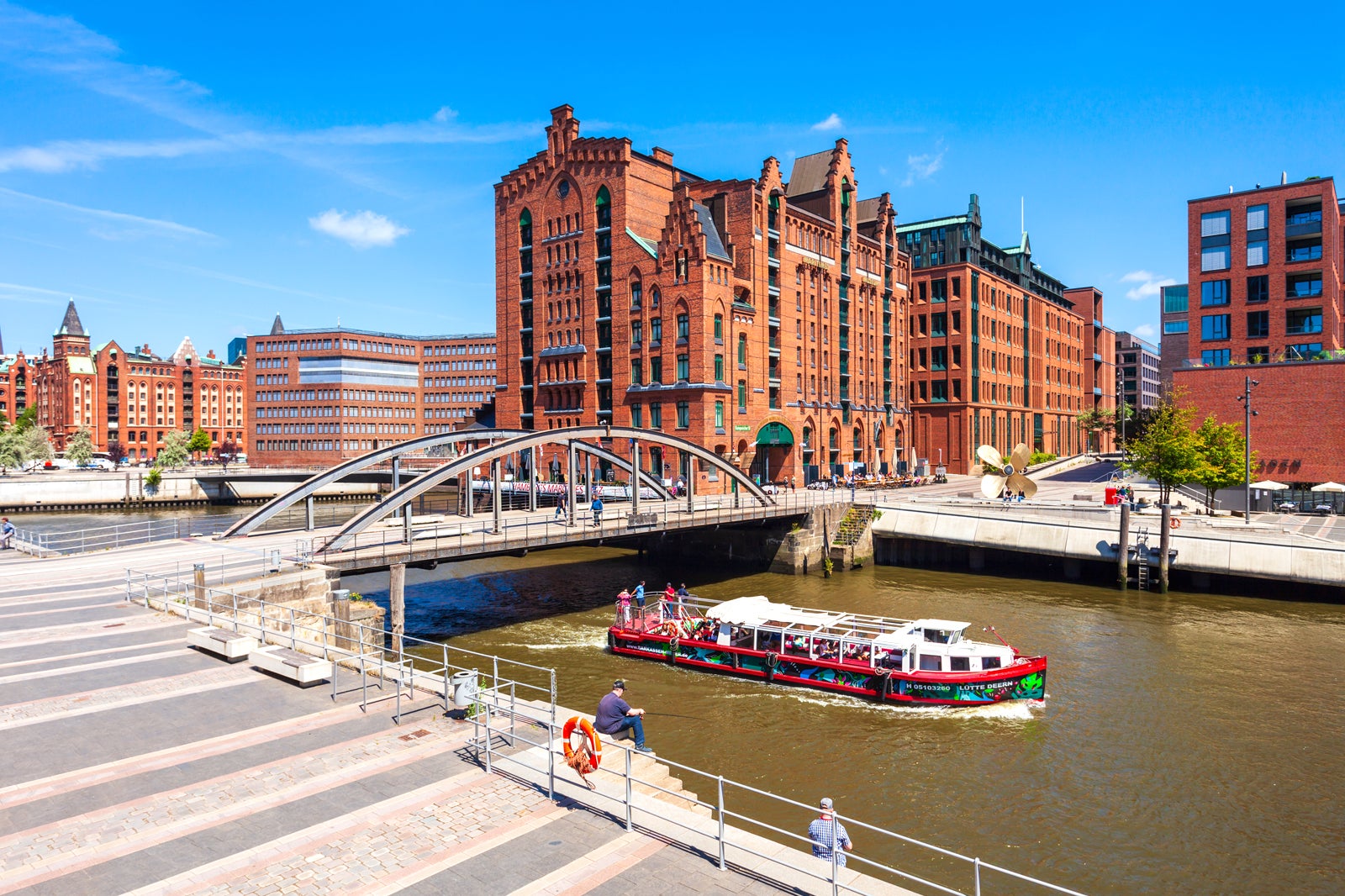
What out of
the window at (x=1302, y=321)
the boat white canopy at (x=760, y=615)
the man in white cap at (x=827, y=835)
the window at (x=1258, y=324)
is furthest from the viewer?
the window at (x=1258, y=324)

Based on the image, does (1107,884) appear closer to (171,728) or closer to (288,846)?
(288,846)

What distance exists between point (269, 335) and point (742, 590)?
128279 millimetres

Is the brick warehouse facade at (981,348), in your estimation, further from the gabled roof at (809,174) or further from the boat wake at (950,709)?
the boat wake at (950,709)

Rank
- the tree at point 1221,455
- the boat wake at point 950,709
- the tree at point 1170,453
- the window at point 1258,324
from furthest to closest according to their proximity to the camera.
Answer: the window at point 1258,324
the tree at point 1221,455
the tree at point 1170,453
the boat wake at point 950,709

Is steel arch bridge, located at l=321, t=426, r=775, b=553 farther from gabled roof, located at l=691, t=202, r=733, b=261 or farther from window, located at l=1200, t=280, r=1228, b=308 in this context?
window, located at l=1200, t=280, r=1228, b=308

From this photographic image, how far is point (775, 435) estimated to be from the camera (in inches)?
3044

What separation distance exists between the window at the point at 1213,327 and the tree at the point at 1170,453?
58.1 ft

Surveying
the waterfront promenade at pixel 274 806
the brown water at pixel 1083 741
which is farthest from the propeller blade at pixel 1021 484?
the waterfront promenade at pixel 274 806

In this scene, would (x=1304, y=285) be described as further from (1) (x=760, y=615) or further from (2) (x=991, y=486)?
(1) (x=760, y=615)

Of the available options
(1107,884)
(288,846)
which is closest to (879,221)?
(1107,884)

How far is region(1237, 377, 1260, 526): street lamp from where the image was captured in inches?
1957

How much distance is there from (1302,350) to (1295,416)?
12204mm

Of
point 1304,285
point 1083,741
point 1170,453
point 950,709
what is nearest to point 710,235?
point 1170,453

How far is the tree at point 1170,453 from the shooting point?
5153 centimetres
